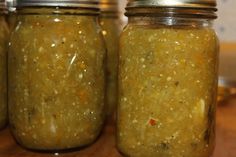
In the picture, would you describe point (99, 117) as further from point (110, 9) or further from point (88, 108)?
point (110, 9)

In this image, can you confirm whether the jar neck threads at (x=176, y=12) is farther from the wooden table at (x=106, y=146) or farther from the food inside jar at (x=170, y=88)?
the wooden table at (x=106, y=146)

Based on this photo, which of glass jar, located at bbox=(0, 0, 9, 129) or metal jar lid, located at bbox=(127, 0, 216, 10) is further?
glass jar, located at bbox=(0, 0, 9, 129)

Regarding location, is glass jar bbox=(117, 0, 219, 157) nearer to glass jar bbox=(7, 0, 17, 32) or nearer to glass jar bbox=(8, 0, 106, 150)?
glass jar bbox=(8, 0, 106, 150)

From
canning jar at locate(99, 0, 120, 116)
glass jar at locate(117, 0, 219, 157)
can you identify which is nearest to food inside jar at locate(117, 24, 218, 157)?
glass jar at locate(117, 0, 219, 157)


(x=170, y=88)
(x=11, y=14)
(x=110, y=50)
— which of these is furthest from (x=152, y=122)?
(x=11, y=14)

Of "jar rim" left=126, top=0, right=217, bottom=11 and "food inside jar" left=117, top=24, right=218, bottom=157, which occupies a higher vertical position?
"jar rim" left=126, top=0, right=217, bottom=11

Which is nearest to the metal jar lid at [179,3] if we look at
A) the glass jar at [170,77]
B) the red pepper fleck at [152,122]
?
the glass jar at [170,77]
